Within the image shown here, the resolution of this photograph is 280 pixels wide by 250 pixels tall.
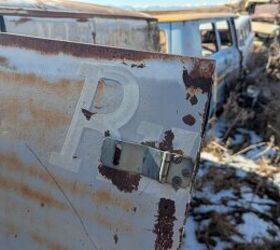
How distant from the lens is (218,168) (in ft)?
13.6

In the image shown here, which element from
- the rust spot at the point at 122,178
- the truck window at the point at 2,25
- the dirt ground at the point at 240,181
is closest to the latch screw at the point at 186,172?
the rust spot at the point at 122,178

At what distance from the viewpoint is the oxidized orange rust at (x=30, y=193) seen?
1.43 meters

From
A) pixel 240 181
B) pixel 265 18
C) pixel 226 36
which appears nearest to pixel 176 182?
pixel 240 181

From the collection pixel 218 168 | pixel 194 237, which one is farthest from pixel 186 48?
pixel 194 237

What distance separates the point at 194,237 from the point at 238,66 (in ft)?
12.0

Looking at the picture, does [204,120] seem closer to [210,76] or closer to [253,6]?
[210,76]

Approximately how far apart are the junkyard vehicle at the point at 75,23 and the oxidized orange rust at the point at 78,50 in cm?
45

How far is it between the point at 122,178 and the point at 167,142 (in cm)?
18

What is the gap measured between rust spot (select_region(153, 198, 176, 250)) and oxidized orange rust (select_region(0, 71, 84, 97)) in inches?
17.0

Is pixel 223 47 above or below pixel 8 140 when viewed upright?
above

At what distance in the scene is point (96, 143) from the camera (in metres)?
1.34

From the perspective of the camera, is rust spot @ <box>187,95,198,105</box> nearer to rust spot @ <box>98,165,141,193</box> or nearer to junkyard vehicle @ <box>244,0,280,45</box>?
rust spot @ <box>98,165,141,193</box>

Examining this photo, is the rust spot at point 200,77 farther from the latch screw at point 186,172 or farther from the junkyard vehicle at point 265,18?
the junkyard vehicle at point 265,18

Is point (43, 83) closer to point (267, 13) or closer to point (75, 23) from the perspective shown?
point (75, 23)
